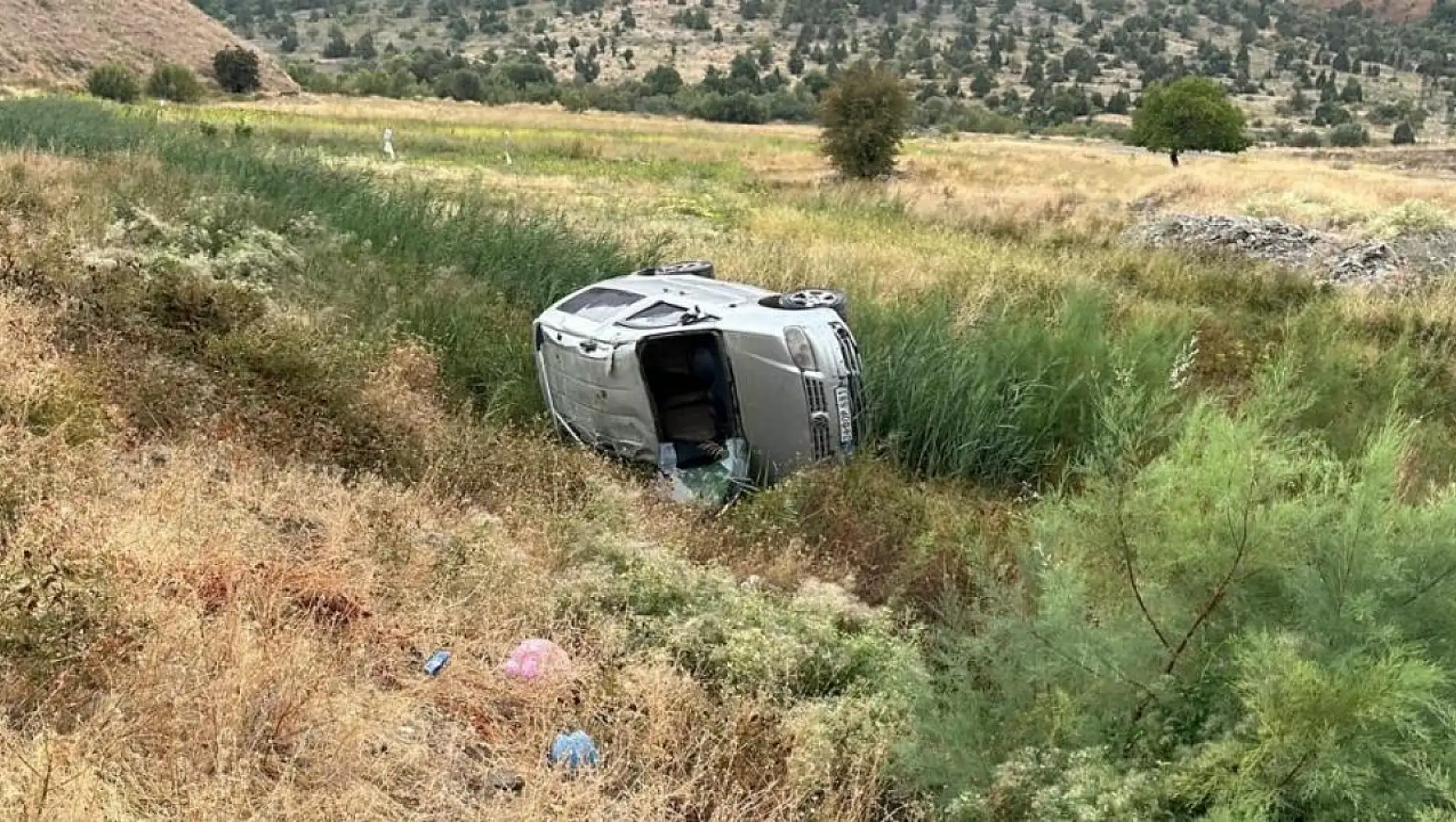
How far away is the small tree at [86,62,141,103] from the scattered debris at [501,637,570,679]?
48.7 meters

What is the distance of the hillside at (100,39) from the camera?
48.9 m

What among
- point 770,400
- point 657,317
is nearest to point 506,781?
point 770,400

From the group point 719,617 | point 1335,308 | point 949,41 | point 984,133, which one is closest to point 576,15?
point 949,41

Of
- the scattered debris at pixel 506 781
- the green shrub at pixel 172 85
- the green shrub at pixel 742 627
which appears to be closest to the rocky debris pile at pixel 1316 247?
the green shrub at pixel 742 627

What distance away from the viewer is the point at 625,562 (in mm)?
4961

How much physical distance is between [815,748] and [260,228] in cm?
777

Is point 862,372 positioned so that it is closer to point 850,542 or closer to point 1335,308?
point 850,542

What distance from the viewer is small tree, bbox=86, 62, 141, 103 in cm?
4484

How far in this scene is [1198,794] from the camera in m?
2.62

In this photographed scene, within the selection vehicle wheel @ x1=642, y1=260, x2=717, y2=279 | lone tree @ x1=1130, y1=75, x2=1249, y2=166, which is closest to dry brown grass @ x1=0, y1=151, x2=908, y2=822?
vehicle wheel @ x1=642, y1=260, x2=717, y2=279

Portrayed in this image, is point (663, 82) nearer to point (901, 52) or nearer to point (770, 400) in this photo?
point (901, 52)

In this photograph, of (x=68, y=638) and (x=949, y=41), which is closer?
(x=68, y=638)

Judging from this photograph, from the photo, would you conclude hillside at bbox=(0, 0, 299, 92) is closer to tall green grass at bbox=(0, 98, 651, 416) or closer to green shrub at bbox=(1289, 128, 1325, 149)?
tall green grass at bbox=(0, 98, 651, 416)

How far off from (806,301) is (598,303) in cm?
151
